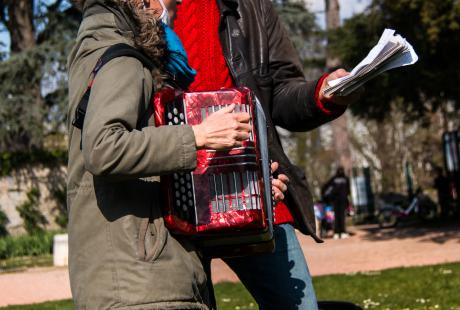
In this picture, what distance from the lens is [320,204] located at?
813 inches

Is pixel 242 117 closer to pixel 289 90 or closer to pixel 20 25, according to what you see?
pixel 289 90

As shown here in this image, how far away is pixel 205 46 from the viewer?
3.23m

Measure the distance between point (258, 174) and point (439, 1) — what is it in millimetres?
12689

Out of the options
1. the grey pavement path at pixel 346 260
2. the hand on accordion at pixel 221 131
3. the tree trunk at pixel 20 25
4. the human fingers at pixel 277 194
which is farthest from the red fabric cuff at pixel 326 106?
the tree trunk at pixel 20 25

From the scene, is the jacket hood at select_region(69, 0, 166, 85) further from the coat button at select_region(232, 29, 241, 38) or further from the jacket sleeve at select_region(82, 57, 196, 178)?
the coat button at select_region(232, 29, 241, 38)

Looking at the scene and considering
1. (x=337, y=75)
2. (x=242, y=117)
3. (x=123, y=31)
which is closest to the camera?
(x=242, y=117)

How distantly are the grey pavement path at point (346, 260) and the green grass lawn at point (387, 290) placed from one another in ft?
3.85

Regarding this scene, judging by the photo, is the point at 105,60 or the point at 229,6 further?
the point at 229,6

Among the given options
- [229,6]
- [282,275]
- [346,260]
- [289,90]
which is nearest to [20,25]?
[346,260]

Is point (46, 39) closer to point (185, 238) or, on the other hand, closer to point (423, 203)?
point (423, 203)

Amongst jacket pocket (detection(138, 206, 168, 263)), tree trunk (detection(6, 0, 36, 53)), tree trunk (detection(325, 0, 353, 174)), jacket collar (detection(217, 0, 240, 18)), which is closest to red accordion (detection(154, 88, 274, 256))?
jacket pocket (detection(138, 206, 168, 263))

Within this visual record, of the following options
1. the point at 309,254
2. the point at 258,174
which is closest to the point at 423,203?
the point at 309,254

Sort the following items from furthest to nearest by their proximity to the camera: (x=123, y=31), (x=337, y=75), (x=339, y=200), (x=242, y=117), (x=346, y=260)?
1. (x=339, y=200)
2. (x=346, y=260)
3. (x=337, y=75)
4. (x=123, y=31)
5. (x=242, y=117)

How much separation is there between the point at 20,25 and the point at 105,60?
2040 cm
